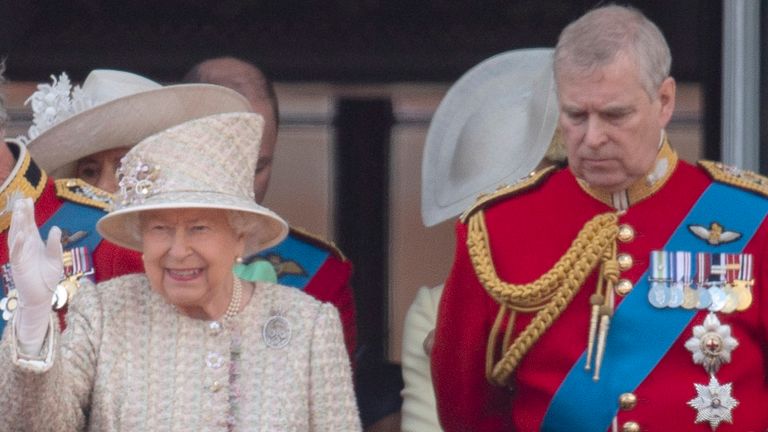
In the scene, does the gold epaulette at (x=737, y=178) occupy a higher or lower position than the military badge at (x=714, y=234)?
higher

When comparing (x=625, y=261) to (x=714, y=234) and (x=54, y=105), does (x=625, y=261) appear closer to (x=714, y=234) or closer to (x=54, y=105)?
(x=714, y=234)

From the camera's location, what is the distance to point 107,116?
4.75m

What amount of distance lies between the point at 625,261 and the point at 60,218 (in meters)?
1.18

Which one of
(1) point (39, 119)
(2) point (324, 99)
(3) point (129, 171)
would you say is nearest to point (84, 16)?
(2) point (324, 99)

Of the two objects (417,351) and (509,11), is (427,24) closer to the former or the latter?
(509,11)

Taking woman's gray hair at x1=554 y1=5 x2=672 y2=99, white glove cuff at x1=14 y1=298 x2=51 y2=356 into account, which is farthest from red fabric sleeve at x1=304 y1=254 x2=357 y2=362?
white glove cuff at x1=14 y1=298 x2=51 y2=356

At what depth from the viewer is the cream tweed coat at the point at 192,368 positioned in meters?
3.83

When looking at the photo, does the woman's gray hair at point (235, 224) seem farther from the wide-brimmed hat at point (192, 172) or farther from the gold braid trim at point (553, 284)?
the gold braid trim at point (553, 284)

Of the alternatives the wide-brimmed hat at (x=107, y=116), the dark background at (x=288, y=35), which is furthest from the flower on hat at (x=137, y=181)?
the dark background at (x=288, y=35)

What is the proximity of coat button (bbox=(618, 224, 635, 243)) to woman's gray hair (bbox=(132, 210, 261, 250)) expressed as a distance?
0.71 m

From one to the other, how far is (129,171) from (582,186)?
92cm

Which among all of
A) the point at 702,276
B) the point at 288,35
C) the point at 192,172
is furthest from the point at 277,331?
the point at 288,35

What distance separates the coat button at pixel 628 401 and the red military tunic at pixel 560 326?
13mm

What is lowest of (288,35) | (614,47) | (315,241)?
(315,241)
